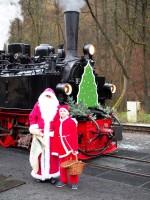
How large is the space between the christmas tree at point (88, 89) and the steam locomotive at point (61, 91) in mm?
131

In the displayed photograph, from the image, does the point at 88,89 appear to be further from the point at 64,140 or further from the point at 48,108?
the point at 64,140

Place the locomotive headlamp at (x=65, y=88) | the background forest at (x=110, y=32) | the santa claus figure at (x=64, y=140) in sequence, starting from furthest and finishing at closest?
1. the background forest at (x=110, y=32)
2. the locomotive headlamp at (x=65, y=88)
3. the santa claus figure at (x=64, y=140)

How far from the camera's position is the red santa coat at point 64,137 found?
6.54 m

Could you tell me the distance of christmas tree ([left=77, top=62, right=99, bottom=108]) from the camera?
8.80 meters

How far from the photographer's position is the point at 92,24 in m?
26.5

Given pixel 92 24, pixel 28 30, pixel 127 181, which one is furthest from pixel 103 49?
pixel 127 181

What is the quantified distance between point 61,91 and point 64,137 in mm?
2037

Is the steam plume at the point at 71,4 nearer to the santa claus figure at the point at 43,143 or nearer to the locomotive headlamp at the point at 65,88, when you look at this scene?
the locomotive headlamp at the point at 65,88

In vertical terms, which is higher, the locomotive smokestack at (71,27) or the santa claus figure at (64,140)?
the locomotive smokestack at (71,27)

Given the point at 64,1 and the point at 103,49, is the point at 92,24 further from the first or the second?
the point at 64,1

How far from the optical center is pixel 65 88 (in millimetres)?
8352

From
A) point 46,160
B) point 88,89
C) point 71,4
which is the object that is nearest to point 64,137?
point 46,160

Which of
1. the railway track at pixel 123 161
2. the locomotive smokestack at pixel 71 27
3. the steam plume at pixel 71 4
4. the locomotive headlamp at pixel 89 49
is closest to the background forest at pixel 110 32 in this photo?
the steam plume at pixel 71 4

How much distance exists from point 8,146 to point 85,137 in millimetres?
2422
